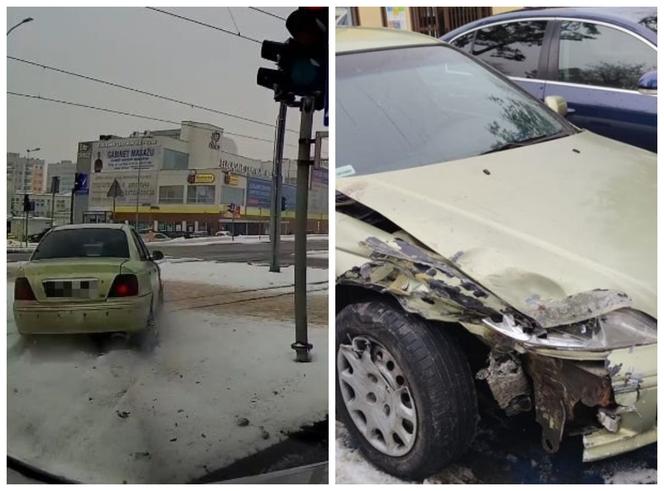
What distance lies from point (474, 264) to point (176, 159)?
1935 millimetres

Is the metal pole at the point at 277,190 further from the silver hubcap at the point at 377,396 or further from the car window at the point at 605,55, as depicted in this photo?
the car window at the point at 605,55

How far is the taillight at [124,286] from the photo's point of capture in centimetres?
375

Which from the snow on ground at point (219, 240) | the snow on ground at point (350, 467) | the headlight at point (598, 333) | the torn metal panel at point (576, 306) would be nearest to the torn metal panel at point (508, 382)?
the headlight at point (598, 333)

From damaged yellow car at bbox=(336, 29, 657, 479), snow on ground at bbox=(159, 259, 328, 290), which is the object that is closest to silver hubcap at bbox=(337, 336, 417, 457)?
damaged yellow car at bbox=(336, 29, 657, 479)

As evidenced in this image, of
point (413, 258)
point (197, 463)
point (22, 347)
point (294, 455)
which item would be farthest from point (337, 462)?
point (22, 347)

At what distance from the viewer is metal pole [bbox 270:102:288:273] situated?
3936 mm

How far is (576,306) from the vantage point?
3016mm

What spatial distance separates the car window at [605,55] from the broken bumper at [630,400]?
1616 mm

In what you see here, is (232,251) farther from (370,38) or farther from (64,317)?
(370,38)

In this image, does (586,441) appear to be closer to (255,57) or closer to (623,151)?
(623,151)

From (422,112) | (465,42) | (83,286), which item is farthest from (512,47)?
(83,286)

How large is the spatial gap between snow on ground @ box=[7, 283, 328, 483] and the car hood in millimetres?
994

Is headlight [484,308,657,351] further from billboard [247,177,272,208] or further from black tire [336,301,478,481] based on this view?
billboard [247,177,272,208]

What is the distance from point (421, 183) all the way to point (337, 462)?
64.9 inches
